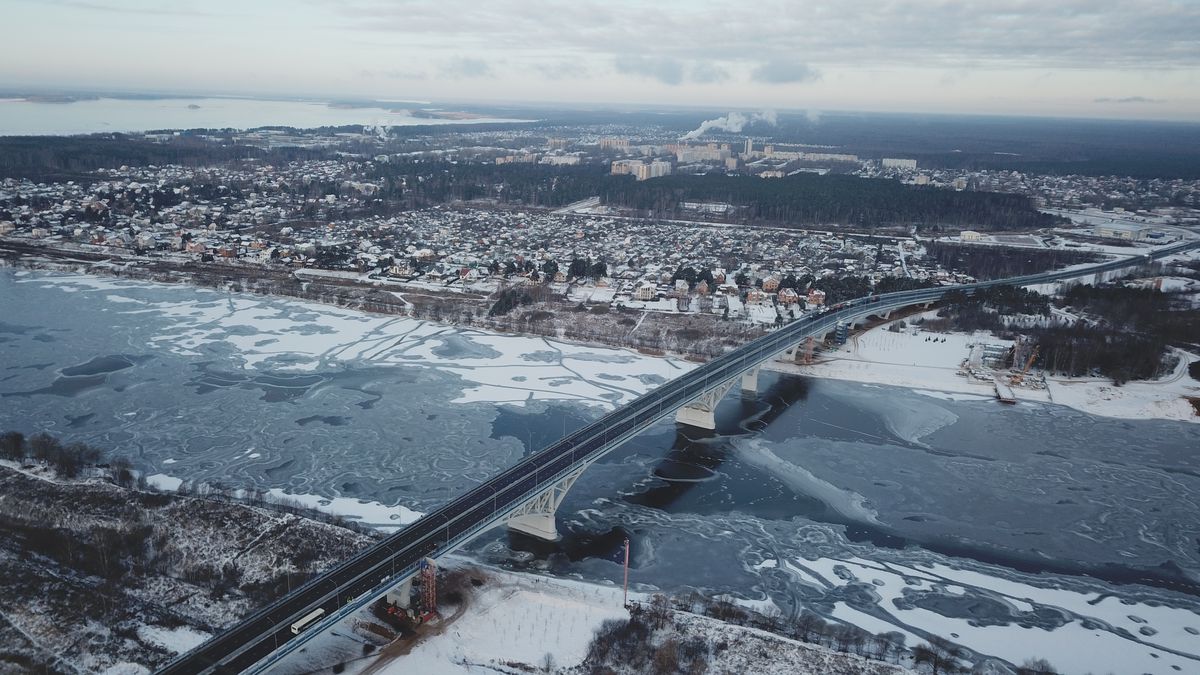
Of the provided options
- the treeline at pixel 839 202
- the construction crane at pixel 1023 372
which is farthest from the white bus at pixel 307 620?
the treeline at pixel 839 202

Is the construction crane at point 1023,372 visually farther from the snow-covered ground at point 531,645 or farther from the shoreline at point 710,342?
the snow-covered ground at point 531,645

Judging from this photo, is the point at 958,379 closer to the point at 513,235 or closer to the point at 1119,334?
the point at 1119,334

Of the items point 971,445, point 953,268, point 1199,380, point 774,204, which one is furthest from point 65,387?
point 774,204

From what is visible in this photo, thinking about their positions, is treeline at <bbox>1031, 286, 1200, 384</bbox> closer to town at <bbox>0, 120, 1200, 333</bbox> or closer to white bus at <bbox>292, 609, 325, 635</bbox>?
town at <bbox>0, 120, 1200, 333</bbox>

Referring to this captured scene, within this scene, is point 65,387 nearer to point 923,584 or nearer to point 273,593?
point 273,593

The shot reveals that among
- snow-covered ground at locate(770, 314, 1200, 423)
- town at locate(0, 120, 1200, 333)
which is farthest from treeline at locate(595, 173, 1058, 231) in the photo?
snow-covered ground at locate(770, 314, 1200, 423)

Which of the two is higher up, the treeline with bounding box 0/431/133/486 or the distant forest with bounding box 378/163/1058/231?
the distant forest with bounding box 378/163/1058/231

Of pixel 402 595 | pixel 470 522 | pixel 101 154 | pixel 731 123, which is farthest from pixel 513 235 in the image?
pixel 731 123
